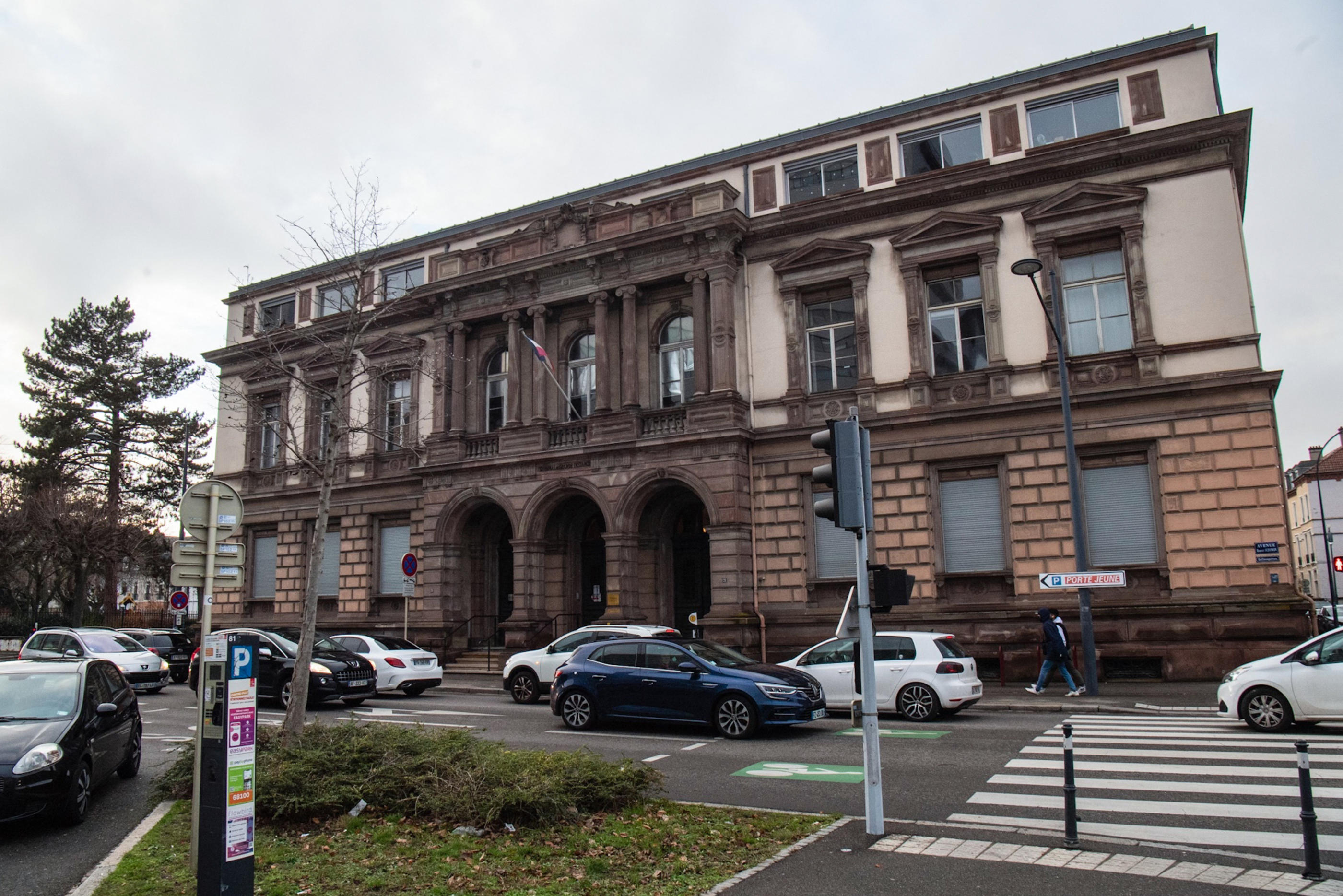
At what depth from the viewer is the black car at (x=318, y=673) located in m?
18.7

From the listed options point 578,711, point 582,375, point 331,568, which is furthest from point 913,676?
point 331,568

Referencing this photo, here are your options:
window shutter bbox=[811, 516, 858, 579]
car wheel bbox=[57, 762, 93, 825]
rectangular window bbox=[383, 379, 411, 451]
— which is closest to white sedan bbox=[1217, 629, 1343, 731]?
window shutter bbox=[811, 516, 858, 579]

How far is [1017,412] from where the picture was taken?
2217 centimetres

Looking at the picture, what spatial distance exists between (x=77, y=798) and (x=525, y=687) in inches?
462

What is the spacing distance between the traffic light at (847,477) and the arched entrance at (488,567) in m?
22.2

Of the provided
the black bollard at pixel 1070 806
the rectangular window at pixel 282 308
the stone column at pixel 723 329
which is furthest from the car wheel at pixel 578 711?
the rectangular window at pixel 282 308

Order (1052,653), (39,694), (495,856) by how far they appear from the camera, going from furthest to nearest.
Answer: (1052,653) → (39,694) → (495,856)

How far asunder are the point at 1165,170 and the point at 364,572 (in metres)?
26.4

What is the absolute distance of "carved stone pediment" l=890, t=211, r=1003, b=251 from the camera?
23.0 meters

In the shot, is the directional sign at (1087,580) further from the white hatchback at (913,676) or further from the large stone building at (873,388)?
the white hatchback at (913,676)

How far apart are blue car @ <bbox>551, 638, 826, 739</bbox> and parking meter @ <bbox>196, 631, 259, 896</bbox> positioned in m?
8.46

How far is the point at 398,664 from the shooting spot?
21547 millimetres

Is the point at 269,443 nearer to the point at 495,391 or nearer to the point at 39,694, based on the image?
the point at 495,391

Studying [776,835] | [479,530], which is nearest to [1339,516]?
[479,530]
